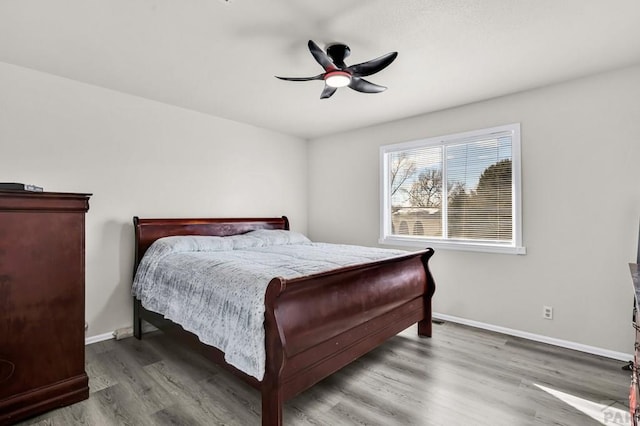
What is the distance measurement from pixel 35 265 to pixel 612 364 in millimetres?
4295

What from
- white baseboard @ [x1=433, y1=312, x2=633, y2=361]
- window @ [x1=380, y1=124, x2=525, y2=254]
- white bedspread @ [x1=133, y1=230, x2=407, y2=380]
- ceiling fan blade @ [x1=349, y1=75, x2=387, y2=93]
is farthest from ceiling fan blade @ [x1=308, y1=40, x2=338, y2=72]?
white baseboard @ [x1=433, y1=312, x2=633, y2=361]

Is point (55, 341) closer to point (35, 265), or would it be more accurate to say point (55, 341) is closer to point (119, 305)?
point (35, 265)

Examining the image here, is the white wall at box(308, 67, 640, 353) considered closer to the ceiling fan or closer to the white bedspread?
the white bedspread

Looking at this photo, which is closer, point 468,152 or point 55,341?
point 55,341

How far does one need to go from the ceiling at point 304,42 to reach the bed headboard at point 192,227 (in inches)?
52.9

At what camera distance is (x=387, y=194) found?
441cm

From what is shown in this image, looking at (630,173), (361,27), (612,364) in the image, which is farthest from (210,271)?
(630,173)

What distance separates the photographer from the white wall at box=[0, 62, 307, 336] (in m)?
2.79

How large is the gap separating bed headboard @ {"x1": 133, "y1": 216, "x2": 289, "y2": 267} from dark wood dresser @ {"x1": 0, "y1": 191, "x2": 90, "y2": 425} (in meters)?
1.07

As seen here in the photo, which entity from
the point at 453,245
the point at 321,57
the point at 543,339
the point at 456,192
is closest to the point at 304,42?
the point at 321,57

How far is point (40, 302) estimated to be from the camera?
80.3 inches

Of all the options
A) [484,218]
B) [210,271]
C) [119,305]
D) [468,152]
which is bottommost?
[119,305]

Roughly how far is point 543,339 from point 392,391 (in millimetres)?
1839

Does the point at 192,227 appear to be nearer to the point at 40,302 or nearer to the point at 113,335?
the point at 113,335
